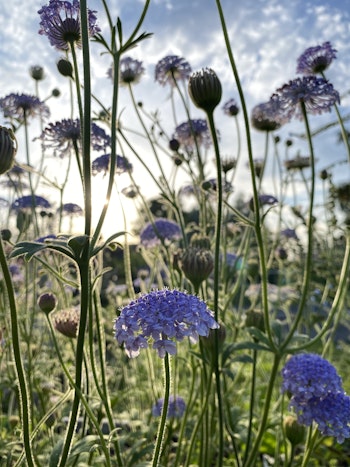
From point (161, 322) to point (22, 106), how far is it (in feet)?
5.89

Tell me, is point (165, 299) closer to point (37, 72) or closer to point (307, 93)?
point (307, 93)

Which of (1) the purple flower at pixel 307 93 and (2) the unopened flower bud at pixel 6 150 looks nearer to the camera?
(2) the unopened flower bud at pixel 6 150

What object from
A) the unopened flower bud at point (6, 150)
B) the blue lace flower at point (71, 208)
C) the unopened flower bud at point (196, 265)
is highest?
the blue lace flower at point (71, 208)

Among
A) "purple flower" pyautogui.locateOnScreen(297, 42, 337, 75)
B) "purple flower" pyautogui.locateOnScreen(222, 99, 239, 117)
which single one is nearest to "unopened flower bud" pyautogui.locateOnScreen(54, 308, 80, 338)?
"purple flower" pyautogui.locateOnScreen(297, 42, 337, 75)

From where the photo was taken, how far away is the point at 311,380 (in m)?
1.40

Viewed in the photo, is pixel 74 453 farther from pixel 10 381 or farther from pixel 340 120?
pixel 340 120

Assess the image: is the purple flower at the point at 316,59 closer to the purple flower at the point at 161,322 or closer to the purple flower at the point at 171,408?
the purple flower at the point at 161,322

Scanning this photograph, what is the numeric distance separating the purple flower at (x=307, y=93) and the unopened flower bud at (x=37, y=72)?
5.11 feet

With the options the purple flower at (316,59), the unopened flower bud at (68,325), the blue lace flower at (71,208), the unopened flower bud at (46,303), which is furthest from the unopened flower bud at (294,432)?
the blue lace flower at (71,208)

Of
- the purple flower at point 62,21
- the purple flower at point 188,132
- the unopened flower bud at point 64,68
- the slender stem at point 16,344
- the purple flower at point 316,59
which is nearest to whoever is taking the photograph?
the slender stem at point 16,344

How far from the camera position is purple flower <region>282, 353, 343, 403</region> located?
137 cm

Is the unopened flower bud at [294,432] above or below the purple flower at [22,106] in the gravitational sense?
below

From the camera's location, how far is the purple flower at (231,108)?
8.55 ft

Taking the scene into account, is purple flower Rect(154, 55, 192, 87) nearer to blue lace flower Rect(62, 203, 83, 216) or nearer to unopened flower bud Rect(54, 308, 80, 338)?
blue lace flower Rect(62, 203, 83, 216)
